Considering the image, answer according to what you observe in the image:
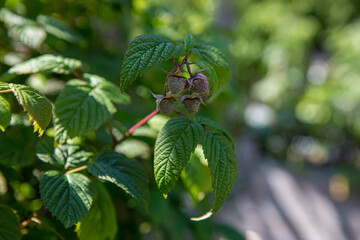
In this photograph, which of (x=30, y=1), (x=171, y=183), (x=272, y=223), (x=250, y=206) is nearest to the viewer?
(x=171, y=183)

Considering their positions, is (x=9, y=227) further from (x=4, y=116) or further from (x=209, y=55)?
(x=209, y=55)

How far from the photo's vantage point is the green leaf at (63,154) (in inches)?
27.5

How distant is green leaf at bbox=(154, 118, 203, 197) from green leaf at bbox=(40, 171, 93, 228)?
0.16 metres

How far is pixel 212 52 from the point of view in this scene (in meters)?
0.67

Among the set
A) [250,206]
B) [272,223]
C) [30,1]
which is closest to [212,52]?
[30,1]

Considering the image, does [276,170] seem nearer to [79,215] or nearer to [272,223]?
[272,223]

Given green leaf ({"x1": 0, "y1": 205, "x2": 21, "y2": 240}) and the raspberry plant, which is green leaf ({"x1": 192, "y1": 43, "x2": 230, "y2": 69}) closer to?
Answer: the raspberry plant

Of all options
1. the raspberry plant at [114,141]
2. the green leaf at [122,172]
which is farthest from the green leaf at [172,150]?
the green leaf at [122,172]

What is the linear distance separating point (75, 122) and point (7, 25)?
61 cm

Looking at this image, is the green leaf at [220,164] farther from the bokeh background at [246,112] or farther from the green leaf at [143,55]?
the bokeh background at [246,112]

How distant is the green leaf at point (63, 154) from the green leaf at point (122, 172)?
5 centimetres

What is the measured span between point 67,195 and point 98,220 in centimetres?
16

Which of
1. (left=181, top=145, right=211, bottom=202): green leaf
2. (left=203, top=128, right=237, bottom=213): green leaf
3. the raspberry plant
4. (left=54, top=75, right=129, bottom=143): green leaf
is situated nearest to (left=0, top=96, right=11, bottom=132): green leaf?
the raspberry plant

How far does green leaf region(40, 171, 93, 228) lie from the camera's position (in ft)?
1.95
